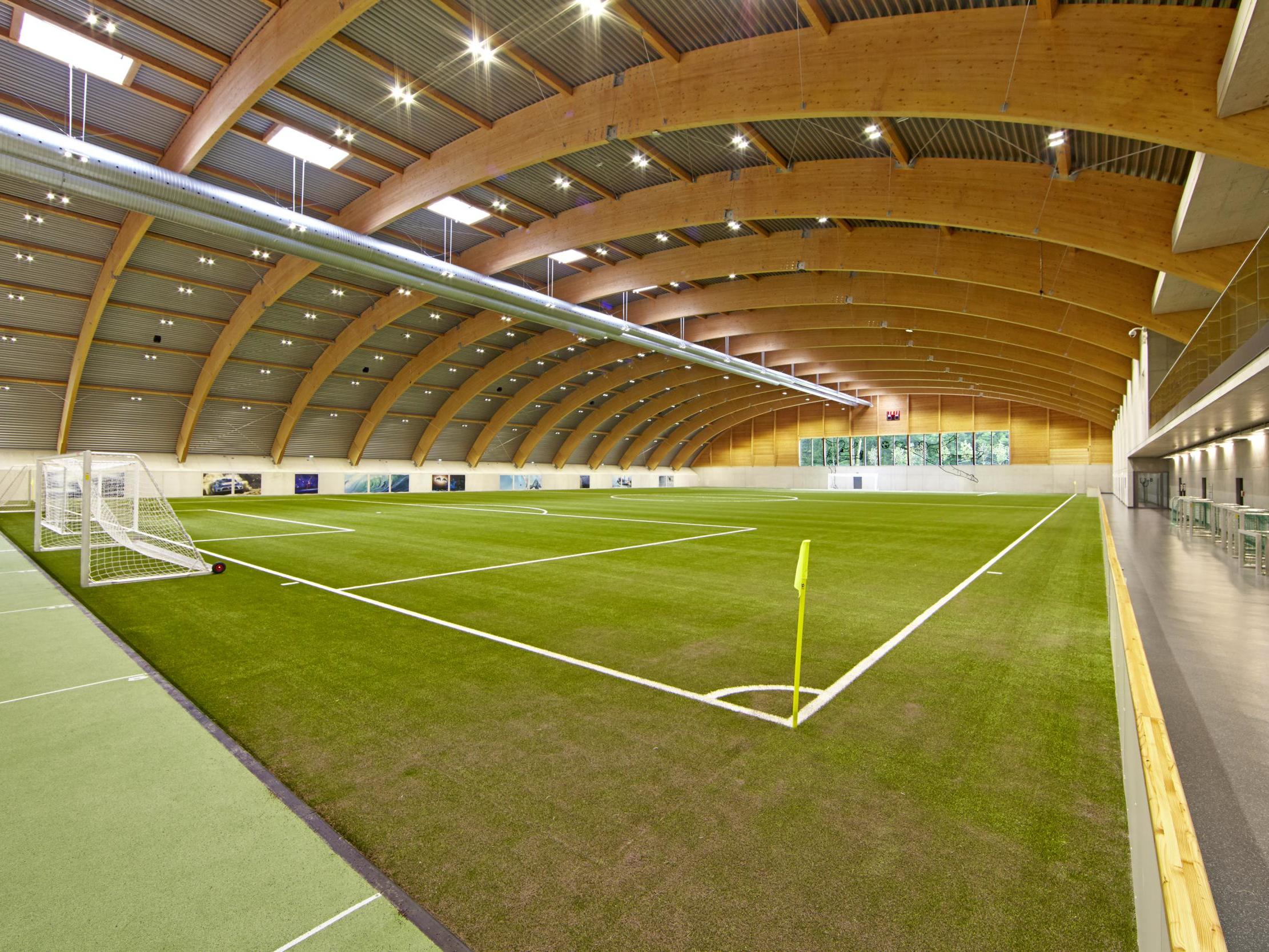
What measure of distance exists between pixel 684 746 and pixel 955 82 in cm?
1344

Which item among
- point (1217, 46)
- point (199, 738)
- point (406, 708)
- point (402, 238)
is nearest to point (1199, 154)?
point (1217, 46)

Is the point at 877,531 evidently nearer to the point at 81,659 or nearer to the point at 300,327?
the point at 81,659

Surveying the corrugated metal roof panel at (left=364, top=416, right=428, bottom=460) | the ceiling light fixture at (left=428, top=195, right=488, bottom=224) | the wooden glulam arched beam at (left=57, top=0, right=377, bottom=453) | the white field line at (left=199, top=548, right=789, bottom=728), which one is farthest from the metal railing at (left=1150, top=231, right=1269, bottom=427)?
the corrugated metal roof panel at (left=364, top=416, right=428, bottom=460)

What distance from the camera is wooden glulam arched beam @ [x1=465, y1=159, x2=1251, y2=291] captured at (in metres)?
14.7

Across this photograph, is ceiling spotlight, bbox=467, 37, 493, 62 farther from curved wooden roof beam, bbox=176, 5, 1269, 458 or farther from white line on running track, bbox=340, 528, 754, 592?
white line on running track, bbox=340, 528, 754, 592

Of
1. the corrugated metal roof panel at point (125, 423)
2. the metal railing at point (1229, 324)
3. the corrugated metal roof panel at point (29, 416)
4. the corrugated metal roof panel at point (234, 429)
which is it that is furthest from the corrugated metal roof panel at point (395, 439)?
the metal railing at point (1229, 324)

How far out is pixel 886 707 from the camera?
16.7 ft

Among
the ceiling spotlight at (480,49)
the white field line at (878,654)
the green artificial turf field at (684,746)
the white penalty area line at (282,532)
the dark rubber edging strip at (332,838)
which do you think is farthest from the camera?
→ the white penalty area line at (282,532)

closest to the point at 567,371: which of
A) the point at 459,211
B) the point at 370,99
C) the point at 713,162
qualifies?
the point at 459,211

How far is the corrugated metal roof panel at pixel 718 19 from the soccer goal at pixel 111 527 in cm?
1342

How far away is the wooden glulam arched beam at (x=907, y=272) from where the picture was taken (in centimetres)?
1998

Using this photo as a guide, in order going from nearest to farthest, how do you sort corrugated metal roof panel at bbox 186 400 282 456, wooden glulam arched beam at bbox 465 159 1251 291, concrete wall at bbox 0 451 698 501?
wooden glulam arched beam at bbox 465 159 1251 291 < concrete wall at bbox 0 451 698 501 < corrugated metal roof panel at bbox 186 400 282 456

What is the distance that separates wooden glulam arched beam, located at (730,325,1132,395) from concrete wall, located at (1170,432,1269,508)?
575 cm

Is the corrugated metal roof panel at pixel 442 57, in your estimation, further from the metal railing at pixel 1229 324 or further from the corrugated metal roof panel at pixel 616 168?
the metal railing at pixel 1229 324
